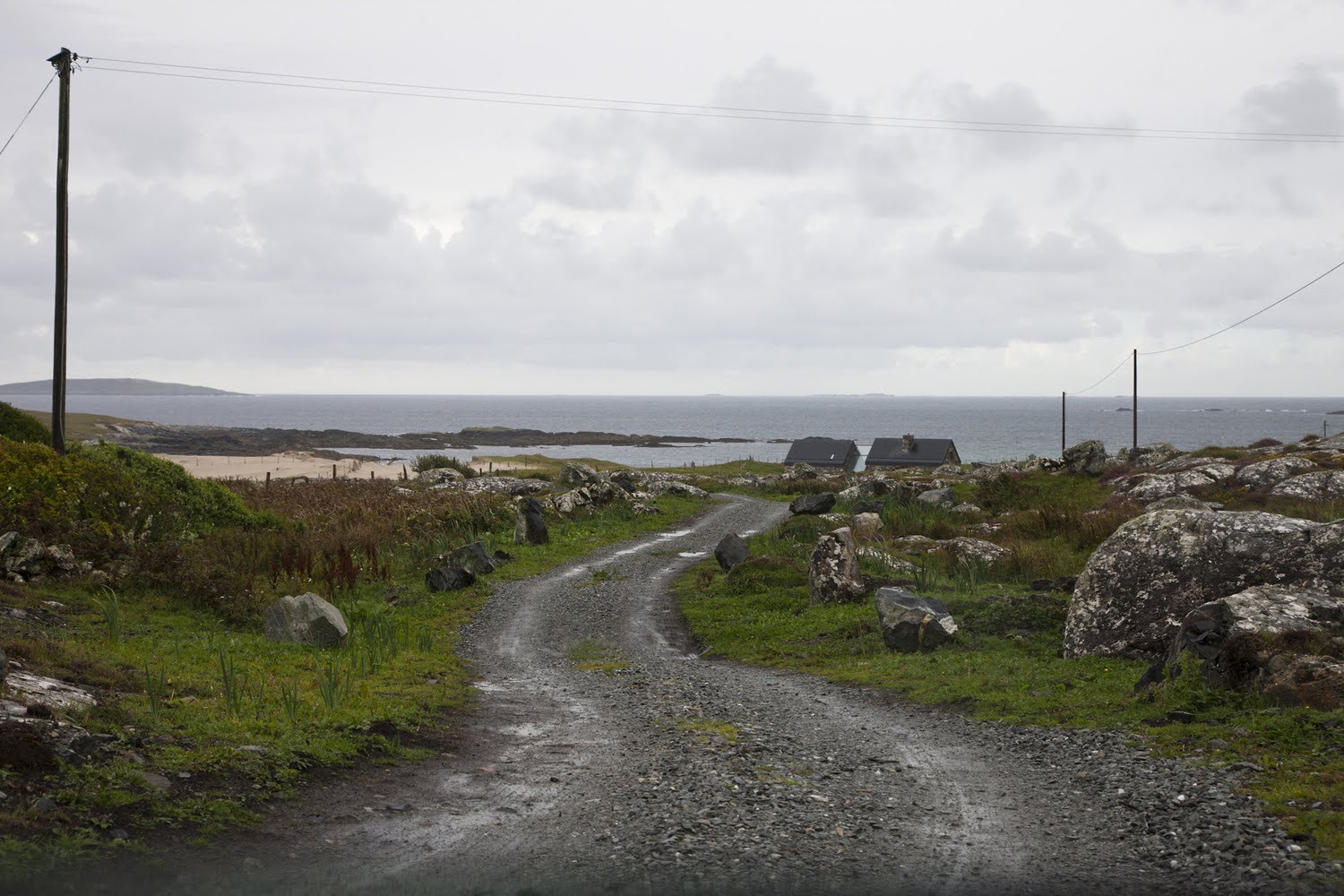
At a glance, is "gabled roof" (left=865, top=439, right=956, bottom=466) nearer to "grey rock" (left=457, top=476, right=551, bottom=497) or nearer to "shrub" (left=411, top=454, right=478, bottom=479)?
"shrub" (left=411, top=454, right=478, bottom=479)

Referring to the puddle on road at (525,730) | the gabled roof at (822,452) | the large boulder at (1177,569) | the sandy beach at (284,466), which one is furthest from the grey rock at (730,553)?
the gabled roof at (822,452)

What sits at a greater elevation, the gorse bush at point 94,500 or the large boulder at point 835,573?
the gorse bush at point 94,500

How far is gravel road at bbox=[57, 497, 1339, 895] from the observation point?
270 inches

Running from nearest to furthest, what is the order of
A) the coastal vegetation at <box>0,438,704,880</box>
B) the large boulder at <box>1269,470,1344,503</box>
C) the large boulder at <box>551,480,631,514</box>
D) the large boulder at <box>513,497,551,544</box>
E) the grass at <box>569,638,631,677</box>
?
1. the coastal vegetation at <box>0,438,704,880</box>
2. the grass at <box>569,638,631,677</box>
3. the large boulder at <box>1269,470,1344,503</box>
4. the large boulder at <box>513,497,551,544</box>
5. the large boulder at <box>551,480,631,514</box>

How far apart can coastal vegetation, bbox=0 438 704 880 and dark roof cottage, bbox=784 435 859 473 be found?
50312mm

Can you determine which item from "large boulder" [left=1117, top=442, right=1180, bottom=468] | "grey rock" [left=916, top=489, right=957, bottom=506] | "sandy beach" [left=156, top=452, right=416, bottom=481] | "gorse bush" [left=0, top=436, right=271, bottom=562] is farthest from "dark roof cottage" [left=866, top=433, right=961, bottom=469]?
"gorse bush" [left=0, top=436, right=271, bottom=562]

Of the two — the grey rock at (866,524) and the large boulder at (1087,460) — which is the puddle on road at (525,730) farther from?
the large boulder at (1087,460)

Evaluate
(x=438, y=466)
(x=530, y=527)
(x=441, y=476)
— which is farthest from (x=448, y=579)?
(x=438, y=466)

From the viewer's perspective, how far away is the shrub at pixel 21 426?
23203mm

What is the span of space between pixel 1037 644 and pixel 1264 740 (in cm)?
605

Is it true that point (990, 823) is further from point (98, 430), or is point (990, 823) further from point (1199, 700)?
point (98, 430)

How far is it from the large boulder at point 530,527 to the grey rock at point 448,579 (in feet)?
21.0

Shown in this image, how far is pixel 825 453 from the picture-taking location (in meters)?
80.8

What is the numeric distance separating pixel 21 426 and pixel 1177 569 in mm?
24874
